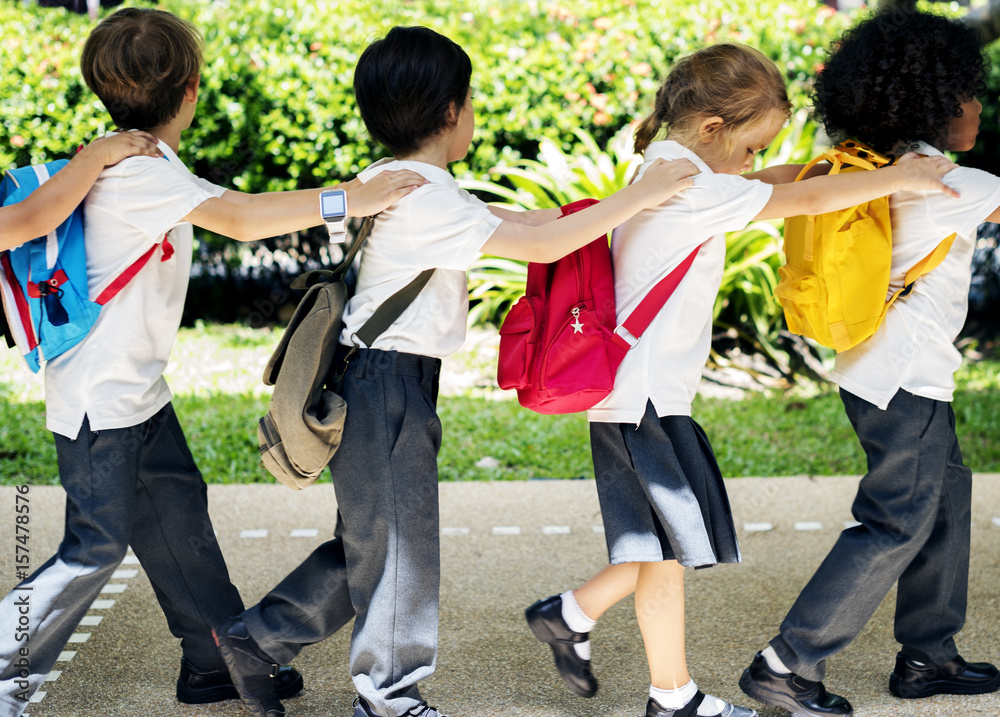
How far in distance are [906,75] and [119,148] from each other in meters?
1.82

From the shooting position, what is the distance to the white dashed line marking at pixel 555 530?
3650 millimetres

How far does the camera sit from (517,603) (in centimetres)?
310

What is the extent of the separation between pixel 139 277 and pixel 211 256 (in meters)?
5.31

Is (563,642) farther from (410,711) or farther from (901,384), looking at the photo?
(901,384)

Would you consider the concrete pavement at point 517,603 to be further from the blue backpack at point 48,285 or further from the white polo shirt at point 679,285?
the white polo shirt at point 679,285

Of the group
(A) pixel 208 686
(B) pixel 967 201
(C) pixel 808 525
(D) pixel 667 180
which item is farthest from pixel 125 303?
(C) pixel 808 525

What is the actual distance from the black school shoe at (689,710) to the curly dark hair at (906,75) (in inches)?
55.9

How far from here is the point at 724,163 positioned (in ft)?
7.53

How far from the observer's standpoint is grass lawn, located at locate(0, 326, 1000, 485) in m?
4.54

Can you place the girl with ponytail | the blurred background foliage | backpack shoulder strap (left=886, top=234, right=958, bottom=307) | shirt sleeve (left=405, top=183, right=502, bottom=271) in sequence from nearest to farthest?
shirt sleeve (left=405, top=183, right=502, bottom=271) < the girl with ponytail < backpack shoulder strap (left=886, top=234, right=958, bottom=307) < the blurred background foliage

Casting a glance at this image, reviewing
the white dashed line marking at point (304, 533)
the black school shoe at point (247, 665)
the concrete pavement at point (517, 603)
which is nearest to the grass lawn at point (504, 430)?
the concrete pavement at point (517, 603)

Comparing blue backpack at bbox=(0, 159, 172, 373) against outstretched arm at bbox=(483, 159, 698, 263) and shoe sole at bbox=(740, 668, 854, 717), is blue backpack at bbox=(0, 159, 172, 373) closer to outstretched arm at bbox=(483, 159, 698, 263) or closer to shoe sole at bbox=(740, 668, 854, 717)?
outstretched arm at bbox=(483, 159, 698, 263)

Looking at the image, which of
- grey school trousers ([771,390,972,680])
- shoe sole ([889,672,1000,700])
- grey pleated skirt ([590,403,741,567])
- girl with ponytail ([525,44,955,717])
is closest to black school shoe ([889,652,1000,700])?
shoe sole ([889,672,1000,700])

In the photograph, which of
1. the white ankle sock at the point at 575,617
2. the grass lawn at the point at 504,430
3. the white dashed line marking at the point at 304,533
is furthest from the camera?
the grass lawn at the point at 504,430
